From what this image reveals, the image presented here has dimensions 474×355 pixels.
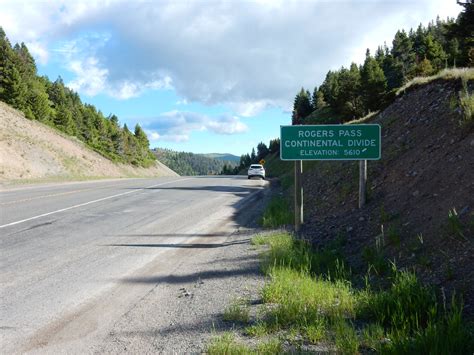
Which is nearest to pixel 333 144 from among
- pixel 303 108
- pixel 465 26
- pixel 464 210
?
pixel 464 210

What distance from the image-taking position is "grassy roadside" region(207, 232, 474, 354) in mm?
3398

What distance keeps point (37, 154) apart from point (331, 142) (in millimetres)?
38887

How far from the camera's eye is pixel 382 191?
8.44 m

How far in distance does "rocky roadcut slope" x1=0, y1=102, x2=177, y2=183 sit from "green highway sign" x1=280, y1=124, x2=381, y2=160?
89.6 ft

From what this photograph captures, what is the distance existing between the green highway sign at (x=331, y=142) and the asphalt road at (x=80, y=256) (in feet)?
8.70

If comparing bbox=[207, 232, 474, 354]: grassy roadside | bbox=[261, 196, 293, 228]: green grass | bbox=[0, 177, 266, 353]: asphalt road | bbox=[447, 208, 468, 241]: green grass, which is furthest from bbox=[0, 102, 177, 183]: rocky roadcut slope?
bbox=[447, 208, 468, 241]: green grass

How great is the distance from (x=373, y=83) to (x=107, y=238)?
41.8 m

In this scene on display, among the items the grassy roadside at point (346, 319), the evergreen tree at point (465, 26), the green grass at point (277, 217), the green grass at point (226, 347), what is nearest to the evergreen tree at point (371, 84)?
the evergreen tree at point (465, 26)

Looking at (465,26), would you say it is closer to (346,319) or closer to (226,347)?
(346,319)

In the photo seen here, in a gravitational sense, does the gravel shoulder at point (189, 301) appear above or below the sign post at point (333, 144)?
below

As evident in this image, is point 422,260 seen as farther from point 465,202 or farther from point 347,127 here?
point 347,127

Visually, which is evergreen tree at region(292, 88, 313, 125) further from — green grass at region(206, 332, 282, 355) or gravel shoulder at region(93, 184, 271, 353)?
green grass at region(206, 332, 282, 355)

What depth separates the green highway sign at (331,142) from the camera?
8586 millimetres

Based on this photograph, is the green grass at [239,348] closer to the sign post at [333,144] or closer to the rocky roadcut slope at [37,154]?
the sign post at [333,144]
